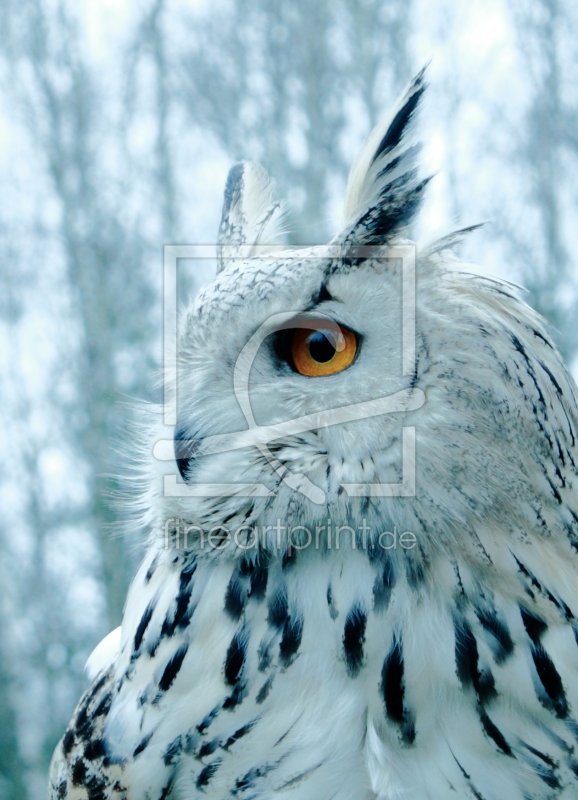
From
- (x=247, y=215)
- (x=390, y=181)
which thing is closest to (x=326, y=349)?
(x=390, y=181)

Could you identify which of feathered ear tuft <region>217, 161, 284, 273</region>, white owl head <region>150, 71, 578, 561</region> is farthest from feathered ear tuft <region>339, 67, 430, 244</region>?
feathered ear tuft <region>217, 161, 284, 273</region>

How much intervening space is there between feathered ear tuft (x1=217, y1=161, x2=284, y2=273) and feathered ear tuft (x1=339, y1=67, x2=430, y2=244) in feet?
0.86

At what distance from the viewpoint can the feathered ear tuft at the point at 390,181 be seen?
779mm

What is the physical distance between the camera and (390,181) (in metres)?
0.80

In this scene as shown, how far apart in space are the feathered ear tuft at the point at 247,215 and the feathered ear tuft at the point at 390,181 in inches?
10.3

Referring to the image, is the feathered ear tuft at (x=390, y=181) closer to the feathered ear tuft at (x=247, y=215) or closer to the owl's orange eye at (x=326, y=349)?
the owl's orange eye at (x=326, y=349)

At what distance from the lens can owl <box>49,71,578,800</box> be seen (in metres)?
0.69

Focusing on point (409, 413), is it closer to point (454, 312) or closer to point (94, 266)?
point (454, 312)

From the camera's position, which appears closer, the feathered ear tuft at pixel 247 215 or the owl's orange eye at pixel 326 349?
the owl's orange eye at pixel 326 349

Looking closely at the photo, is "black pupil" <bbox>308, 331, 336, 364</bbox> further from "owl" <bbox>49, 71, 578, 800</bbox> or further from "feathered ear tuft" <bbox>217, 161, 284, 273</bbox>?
"feathered ear tuft" <bbox>217, 161, 284, 273</bbox>

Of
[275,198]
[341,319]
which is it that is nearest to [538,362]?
[341,319]

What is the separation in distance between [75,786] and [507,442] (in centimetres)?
69

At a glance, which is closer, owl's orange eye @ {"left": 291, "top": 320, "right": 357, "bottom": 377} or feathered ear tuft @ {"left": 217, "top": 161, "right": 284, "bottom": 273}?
owl's orange eye @ {"left": 291, "top": 320, "right": 357, "bottom": 377}

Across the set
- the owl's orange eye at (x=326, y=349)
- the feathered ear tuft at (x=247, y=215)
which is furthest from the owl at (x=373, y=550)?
the feathered ear tuft at (x=247, y=215)
